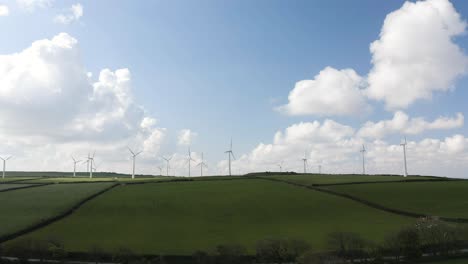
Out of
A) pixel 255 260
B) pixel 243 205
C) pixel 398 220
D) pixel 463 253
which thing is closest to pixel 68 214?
pixel 243 205

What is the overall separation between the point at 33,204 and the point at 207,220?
38.3m

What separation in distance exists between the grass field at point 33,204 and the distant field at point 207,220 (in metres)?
3.79

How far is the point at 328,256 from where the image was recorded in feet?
148

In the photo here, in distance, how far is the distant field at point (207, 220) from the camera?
59328 mm

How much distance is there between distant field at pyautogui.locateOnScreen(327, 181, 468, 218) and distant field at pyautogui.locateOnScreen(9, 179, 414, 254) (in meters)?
6.66

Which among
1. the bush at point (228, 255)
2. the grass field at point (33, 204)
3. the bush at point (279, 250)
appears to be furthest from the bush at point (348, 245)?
the grass field at point (33, 204)

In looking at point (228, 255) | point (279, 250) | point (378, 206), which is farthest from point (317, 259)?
point (378, 206)

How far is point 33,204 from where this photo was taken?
8788 centimetres

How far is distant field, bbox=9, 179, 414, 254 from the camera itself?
195 ft

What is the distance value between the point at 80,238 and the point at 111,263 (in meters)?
13.7

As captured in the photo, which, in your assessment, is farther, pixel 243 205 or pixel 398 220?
pixel 243 205

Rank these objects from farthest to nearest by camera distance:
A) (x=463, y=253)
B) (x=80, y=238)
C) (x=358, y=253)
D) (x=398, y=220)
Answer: (x=398, y=220)
(x=80, y=238)
(x=463, y=253)
(x=358, y=253)

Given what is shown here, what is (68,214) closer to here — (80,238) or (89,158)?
(80,238)

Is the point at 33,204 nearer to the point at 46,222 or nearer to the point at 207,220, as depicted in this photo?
the point at 46,222
